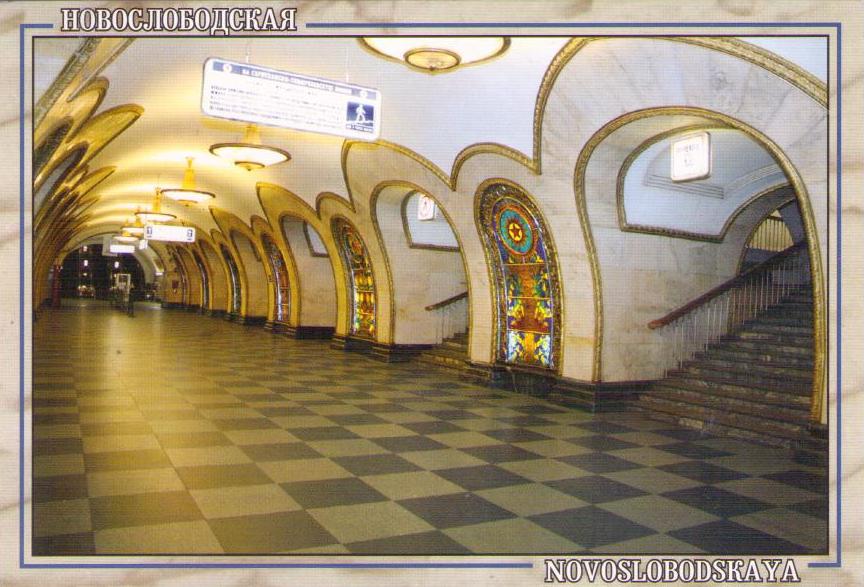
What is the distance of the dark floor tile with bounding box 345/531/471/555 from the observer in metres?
3.58

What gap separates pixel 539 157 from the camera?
798cm

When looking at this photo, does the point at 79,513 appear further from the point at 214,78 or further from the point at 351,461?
the point at 214,78

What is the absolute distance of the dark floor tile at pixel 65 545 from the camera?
11.2ft

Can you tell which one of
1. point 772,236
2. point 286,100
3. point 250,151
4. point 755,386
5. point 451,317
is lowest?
point 755,386

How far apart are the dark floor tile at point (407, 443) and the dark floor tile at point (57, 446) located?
2406 mm

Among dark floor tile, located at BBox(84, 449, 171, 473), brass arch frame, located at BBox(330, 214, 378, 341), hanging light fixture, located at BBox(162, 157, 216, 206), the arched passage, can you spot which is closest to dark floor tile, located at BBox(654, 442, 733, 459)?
dark floor tile, located at BBox(84, 449, 171, 473)


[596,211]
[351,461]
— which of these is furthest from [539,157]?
[351,461]

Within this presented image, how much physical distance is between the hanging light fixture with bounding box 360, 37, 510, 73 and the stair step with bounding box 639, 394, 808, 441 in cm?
424

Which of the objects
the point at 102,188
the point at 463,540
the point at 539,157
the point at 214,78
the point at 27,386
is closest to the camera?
the point at 27,386

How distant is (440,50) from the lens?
527 cm

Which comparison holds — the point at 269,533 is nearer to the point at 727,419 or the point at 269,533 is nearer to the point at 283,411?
the point at 283,411

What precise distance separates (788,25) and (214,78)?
10.7ft

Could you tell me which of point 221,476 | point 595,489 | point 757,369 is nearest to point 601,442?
point 595,489

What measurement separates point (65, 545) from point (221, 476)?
1.37m
